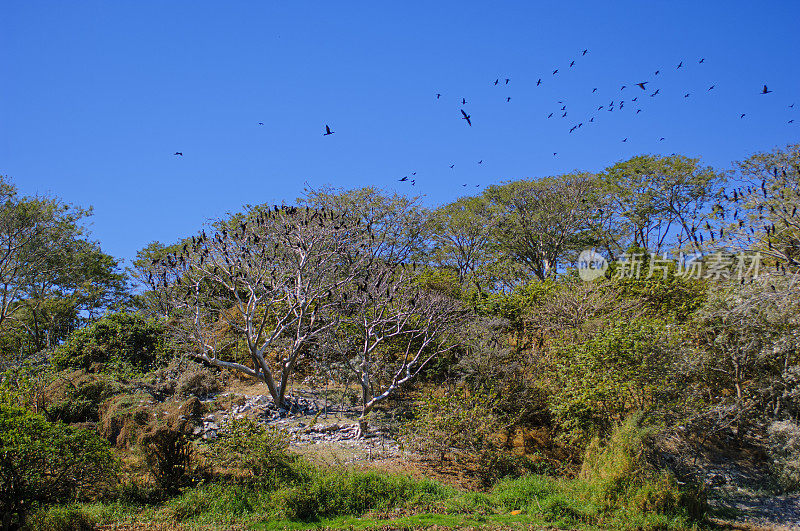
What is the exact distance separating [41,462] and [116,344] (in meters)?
10.2

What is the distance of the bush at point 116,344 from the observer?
16797 millimetres

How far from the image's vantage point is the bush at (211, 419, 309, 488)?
10086 mm

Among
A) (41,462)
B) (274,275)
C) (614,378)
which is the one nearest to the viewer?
(41,462)

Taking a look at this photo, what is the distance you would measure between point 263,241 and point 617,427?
11.2 m

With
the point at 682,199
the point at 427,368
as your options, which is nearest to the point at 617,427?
the point at 427,368

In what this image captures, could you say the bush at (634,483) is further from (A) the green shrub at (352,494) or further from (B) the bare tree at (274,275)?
(B) the bare tree at (274,275)

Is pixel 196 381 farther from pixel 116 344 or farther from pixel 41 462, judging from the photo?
pixel 41 462

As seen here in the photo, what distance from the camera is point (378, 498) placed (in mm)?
10102

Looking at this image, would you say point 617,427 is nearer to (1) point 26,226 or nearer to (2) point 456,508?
(2) point 456,508

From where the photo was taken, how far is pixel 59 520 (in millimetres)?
8102

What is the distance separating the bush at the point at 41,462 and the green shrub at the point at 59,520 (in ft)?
0.61

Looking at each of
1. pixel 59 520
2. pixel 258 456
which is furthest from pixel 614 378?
pixel 59 520

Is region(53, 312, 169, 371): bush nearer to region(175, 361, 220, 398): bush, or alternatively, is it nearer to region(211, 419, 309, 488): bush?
region(175, 361, 220, 398): bush

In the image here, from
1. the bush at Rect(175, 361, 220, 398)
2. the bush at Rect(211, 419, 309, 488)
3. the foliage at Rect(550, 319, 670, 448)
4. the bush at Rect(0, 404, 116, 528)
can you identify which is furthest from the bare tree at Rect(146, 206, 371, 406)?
the foliage at Rect(550, 319, 670, 448)
